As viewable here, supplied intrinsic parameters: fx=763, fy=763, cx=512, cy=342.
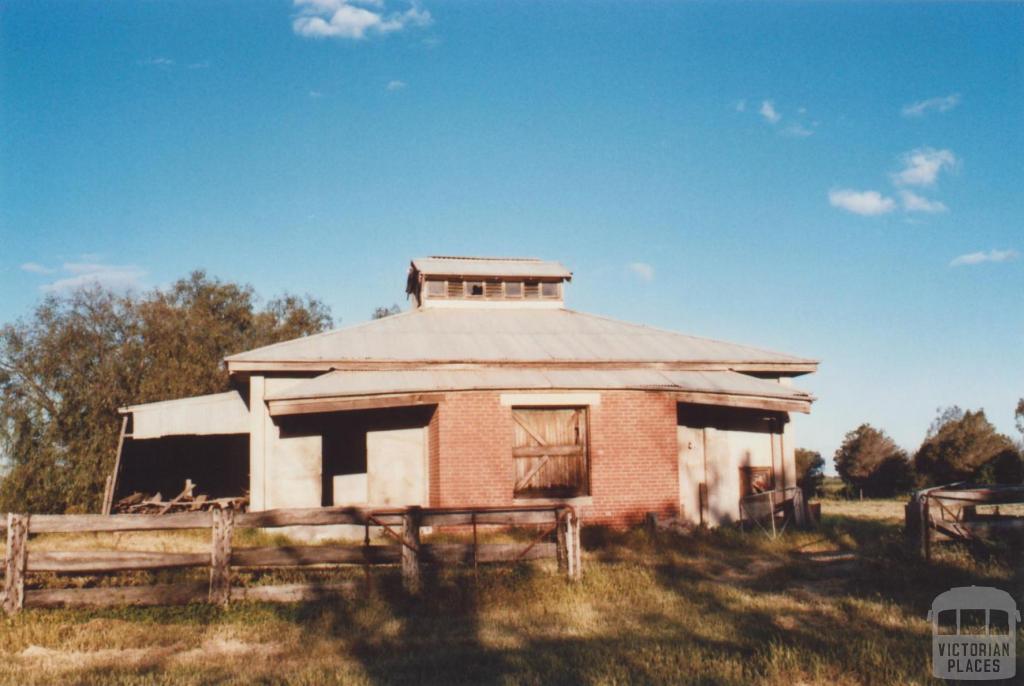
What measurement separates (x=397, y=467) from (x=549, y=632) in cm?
855

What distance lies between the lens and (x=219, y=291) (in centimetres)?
4600

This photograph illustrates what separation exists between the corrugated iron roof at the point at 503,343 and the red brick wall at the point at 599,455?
183 centimetres

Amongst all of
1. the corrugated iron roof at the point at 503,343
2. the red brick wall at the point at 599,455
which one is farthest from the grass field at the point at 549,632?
the corrugated iron roof at the point at 503,343

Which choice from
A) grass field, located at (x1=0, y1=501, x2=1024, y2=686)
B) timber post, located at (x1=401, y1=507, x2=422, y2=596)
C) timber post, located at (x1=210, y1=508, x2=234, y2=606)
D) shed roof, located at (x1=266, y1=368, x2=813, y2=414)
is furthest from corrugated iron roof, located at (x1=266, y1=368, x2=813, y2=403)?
timber post, located at (x1=210, y1=508, x2=234, y2=606)

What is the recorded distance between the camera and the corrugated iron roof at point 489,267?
21.6 m

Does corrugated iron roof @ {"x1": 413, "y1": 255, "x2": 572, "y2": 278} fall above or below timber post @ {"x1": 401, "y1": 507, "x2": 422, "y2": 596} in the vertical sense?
above

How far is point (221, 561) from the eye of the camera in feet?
27.8

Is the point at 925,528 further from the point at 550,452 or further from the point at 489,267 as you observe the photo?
the point at 489,267

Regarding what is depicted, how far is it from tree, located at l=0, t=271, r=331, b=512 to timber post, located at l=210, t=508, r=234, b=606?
1830cm

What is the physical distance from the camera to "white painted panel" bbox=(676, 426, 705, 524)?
16.2m

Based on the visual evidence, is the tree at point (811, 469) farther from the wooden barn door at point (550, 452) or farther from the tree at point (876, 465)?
the wooden barn door at point (550, 452)

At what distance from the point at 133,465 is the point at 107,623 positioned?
621 inches

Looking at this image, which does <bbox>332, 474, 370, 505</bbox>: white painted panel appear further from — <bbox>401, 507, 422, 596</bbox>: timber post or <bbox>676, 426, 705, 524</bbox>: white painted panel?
<bbox>401, 507, 422, 596</bbox>: timber post

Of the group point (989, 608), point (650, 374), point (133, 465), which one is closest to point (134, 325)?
point (133, 465)
